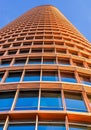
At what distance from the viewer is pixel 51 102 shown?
18.8 m

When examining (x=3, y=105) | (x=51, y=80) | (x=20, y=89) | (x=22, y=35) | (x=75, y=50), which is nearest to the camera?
(x=3, y=105)

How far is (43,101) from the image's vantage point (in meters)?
18.8

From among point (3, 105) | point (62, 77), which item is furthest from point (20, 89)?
point (62, 77)

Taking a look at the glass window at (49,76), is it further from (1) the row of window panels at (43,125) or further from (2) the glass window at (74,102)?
(1) the row of window panels at (43,125)

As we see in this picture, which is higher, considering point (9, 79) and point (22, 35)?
point (22, 35)

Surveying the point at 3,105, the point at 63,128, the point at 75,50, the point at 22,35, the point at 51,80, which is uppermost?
the point at 22,35

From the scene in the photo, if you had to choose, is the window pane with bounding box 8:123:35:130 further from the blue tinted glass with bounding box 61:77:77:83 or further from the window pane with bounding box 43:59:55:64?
the window pane with bounding box 43:59:55:64

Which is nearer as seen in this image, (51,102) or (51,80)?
(51,102)

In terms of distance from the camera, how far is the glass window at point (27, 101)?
18169 millimetres

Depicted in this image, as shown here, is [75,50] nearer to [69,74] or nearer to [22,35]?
[69,74]

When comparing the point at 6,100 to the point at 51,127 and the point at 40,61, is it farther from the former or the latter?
the point at 40,61

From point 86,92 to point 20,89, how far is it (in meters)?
4.51

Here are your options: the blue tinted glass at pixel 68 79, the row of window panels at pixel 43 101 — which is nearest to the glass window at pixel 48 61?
the blue tinted glass at pixel 68 79

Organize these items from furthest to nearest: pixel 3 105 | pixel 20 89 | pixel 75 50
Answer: pixel 75 50
pixel 20 89
pixel 3 105
